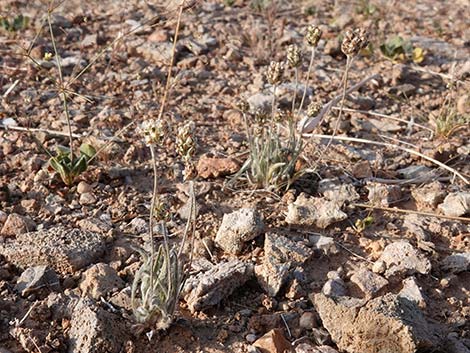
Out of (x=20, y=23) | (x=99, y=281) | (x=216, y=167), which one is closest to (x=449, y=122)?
(x=216, y=167)

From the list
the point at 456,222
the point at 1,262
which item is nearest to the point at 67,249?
the point at 1,262

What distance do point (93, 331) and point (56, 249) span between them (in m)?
0.65

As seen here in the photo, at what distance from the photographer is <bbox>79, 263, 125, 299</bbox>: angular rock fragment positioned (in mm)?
2809

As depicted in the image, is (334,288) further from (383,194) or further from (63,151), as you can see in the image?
(63,151)

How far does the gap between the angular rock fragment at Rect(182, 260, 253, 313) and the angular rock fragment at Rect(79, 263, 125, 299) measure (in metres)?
0.34

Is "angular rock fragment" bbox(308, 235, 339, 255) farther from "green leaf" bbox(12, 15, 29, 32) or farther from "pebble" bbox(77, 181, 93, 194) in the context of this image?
"green leaf" bbox(12, 15, 29, 32)

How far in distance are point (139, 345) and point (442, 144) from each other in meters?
2.57

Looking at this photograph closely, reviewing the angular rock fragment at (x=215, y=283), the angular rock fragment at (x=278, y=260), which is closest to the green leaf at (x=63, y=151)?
the angular rock fragment at (x=215, y=283)

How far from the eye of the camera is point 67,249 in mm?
2980

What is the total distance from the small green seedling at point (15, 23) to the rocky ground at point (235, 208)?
4cm

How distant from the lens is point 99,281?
9.30ft

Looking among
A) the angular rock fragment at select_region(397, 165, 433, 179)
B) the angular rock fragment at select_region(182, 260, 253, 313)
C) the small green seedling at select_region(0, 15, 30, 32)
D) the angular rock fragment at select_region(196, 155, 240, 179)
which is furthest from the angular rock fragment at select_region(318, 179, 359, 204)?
the small green seedling at select_region(0, 15, 30, 32)

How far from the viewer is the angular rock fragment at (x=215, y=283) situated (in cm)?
271

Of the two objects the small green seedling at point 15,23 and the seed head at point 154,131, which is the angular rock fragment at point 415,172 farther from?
the small green seedling at point 15,23
